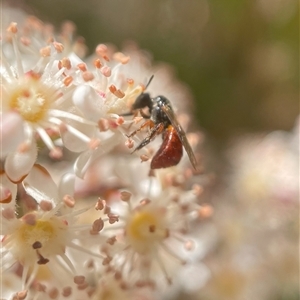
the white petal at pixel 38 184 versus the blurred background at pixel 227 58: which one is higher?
the white petal at pixel 38 184

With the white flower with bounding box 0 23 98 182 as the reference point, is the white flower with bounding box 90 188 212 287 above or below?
below

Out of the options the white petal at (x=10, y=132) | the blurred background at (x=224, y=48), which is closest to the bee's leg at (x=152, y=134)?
the white petal at (x=10, y=132)

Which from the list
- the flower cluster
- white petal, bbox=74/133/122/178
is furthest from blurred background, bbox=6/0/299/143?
white petal, bbox=74/133/122/178

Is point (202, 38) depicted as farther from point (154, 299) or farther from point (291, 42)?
point (154, 299)

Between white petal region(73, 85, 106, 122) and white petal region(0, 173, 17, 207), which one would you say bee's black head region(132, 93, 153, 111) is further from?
white petal region(0, 173, 17, 207)

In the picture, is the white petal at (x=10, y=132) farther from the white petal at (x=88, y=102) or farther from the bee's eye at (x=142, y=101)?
the bee's eye at (x=142, y=101)

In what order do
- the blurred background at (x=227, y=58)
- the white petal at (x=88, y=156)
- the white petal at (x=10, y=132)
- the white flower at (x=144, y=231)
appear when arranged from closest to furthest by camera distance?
the white petal at (x=10, y=132) < the white petal at (x=88, y=156) < the white flower at (x=144, y=231) < the blurred background at (x=227, y=58)

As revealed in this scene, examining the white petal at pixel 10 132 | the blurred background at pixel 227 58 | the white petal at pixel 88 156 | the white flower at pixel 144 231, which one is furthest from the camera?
the blurred background at pixel 227 58
